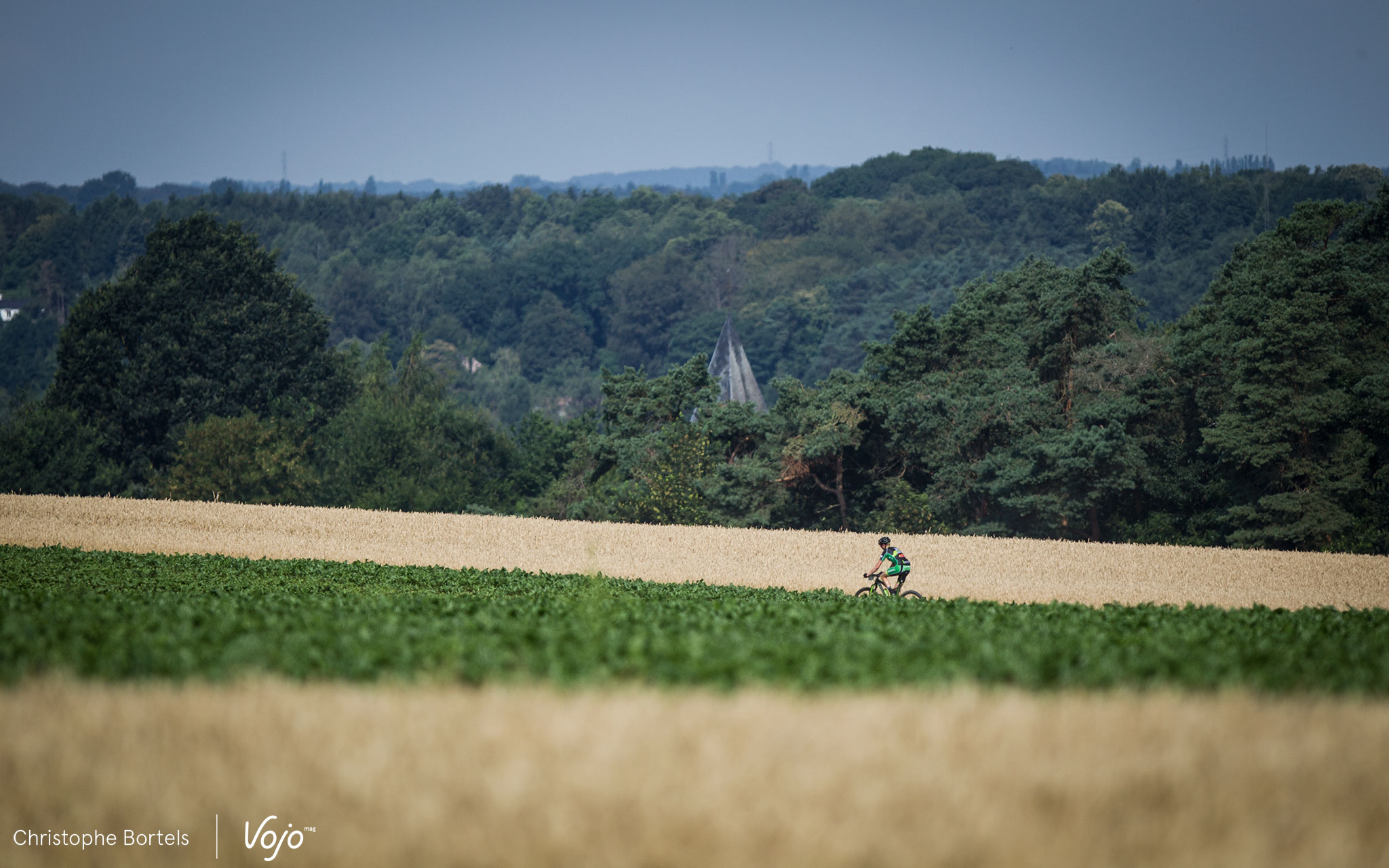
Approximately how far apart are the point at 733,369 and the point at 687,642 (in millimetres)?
75712

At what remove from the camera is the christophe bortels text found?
652cm

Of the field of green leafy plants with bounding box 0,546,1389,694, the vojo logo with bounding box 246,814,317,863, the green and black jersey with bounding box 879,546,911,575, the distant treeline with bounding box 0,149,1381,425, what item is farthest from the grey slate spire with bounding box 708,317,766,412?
the vojo logo with bounding box 246,814,317,863

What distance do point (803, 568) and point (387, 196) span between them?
160834mm

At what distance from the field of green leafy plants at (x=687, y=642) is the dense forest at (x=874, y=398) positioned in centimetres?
3034

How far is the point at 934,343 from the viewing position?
57719 millimetres

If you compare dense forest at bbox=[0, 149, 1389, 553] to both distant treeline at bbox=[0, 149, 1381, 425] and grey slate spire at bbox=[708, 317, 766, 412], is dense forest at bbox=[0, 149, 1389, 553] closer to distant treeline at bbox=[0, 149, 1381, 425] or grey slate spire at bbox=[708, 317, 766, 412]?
distant treeline at bbox=[0, 149, 1381, 425]

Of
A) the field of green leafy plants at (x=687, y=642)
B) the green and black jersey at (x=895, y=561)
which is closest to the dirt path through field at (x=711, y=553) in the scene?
the green and black jersey at (x=895, y=561)

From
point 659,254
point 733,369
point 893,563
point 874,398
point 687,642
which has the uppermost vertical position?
point 659,254

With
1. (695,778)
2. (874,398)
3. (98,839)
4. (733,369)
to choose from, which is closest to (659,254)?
(733,369)

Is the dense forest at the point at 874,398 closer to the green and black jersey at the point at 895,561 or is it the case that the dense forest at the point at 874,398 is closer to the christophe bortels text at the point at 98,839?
the green and black jersey at the point at 895,561

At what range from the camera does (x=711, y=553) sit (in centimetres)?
3559

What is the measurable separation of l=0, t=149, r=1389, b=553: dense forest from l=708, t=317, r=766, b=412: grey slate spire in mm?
12766

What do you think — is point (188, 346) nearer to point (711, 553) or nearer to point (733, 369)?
point (733, 369)

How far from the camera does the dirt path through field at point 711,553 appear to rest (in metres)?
29.1
